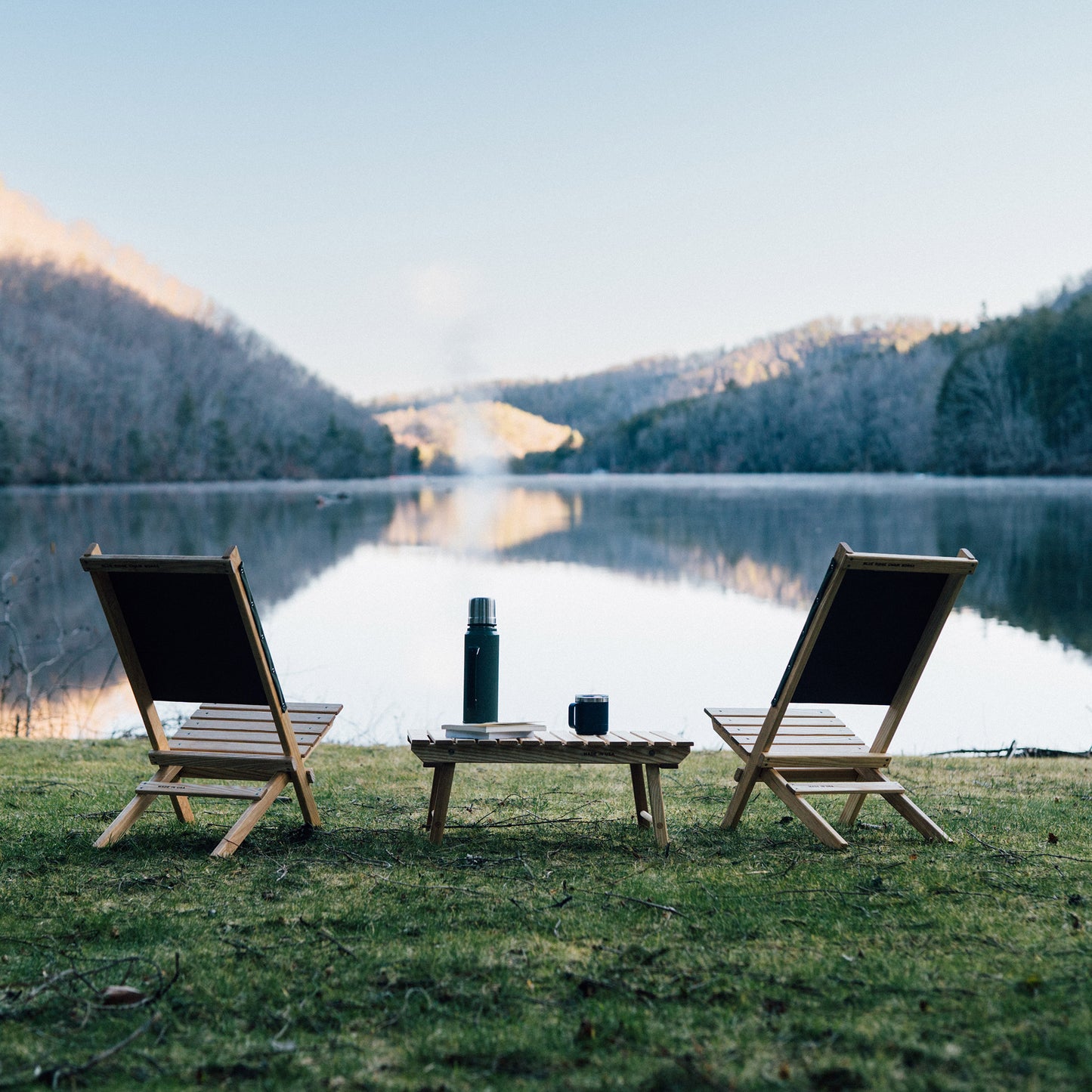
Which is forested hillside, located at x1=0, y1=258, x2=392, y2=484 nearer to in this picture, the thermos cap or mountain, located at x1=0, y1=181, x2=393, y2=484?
mountain, located at x1=0, y1=181, x2=393, y2=484

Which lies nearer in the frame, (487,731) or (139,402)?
(487,731)

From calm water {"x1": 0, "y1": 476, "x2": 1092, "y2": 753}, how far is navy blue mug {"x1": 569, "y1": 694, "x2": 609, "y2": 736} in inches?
211

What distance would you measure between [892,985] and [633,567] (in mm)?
26081

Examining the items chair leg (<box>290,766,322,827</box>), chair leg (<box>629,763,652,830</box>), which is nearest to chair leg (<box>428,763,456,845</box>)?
chair leg (<box>290,766,322,827</box>)

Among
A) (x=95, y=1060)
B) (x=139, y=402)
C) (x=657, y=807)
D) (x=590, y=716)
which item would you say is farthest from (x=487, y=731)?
(x=139, y=402)

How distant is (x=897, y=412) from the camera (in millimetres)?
118312

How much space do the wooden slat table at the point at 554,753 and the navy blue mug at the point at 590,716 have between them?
32 millimetres

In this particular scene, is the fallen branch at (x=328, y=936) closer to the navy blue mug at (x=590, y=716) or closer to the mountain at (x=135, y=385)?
the navy blue mug at (x=590, y=716)

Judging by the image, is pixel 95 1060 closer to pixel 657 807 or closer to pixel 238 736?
pixel 238 736

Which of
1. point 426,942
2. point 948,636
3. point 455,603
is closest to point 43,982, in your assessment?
point 426,942

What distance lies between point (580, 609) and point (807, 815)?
16868 mm

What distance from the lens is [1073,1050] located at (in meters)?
2.14

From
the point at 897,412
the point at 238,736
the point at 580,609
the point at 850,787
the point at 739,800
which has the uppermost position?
the point at 897,412

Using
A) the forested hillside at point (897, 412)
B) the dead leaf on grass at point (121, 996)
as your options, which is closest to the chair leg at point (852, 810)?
the dead leaf on grass at point (121, 996)
